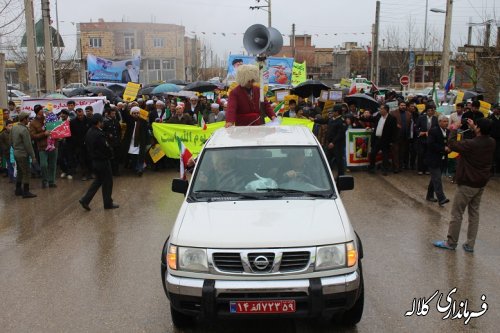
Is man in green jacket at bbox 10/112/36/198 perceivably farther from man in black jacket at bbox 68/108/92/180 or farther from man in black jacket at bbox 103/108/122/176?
man in black jacket at bbox 103/108/122/176

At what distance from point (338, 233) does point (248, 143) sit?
176 cm

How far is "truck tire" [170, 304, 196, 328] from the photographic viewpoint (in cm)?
473

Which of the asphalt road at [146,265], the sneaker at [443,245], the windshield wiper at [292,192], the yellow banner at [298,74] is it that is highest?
the yellow banner at [298,74]

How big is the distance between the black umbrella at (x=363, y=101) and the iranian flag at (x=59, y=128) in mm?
8258

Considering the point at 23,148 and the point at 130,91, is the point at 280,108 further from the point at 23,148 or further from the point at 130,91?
the point at 23,148

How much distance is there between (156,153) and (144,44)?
6001cm

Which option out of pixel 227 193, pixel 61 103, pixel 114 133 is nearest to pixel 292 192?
pixel 227 193

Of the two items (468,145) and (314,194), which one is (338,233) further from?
(468,145)

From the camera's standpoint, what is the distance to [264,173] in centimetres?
536

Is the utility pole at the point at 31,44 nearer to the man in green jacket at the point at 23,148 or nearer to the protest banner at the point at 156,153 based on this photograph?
the protest banner at the point at 156,153

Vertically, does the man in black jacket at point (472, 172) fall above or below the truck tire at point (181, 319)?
above

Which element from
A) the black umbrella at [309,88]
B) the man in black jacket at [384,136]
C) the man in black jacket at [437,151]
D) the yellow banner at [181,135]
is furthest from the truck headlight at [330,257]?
the black umbrella at [309,88]

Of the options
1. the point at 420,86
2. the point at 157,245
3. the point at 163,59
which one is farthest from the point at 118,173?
the point at 163,59

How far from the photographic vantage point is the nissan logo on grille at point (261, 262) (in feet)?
13.5
